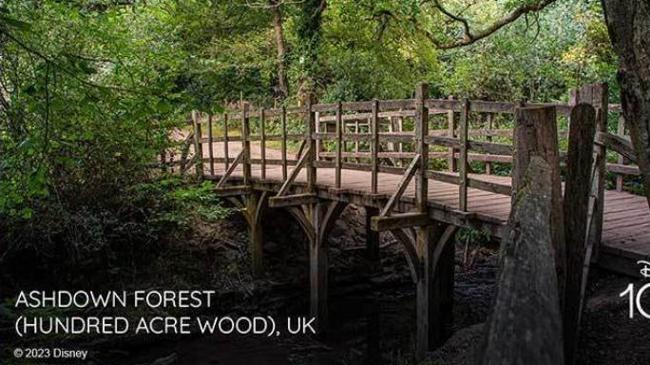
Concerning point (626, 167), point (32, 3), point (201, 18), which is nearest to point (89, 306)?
point (32, 3)

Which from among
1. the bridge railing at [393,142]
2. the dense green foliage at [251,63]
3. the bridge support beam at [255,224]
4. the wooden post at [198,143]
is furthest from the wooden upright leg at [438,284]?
the wooden post at [198,143]

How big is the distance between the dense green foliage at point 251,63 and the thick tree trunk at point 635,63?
6103 mm

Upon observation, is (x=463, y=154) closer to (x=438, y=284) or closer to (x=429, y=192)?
(x=429, y=192)

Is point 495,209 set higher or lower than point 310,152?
lower

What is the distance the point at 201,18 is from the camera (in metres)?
19.8

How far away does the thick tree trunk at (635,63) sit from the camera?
8.48ft

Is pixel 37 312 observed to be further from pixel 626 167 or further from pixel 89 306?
pixel 626 167

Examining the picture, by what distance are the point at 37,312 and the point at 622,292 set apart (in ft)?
18.1

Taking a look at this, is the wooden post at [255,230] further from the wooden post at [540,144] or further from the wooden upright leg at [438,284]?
the wooden post at [540,144]

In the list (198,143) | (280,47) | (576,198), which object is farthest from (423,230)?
(280,47)

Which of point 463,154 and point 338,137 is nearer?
point 463,154

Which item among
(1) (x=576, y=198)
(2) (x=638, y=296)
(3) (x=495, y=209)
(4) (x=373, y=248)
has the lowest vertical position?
(4) (x=373, y=248)

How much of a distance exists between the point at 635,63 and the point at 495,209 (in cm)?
431

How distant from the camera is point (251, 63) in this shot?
19.7 m
